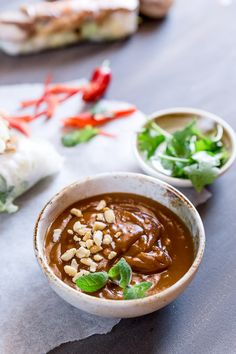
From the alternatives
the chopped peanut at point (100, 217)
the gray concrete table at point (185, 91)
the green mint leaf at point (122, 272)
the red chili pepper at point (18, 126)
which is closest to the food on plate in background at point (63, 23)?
the gray concrete table at point (185, 91)

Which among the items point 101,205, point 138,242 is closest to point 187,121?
point 101,205

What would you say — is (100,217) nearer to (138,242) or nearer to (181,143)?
(138,242)

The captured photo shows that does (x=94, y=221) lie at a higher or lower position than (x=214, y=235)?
higher

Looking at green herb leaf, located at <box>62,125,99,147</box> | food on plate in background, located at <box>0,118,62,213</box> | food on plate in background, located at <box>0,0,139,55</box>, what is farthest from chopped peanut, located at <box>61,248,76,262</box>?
food on plate in background, located at <box>0,0,139,55</box>

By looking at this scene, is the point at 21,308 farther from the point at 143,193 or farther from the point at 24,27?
the point at 24,27

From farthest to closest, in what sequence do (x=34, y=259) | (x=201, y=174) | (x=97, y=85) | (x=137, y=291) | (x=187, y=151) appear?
(x=97, y=85) < (x=187, y=151) < (x=201, y=174) < (x=34, y=259) < (x=137, y=291)

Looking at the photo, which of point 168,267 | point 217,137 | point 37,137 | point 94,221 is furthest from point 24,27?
point 168,267
